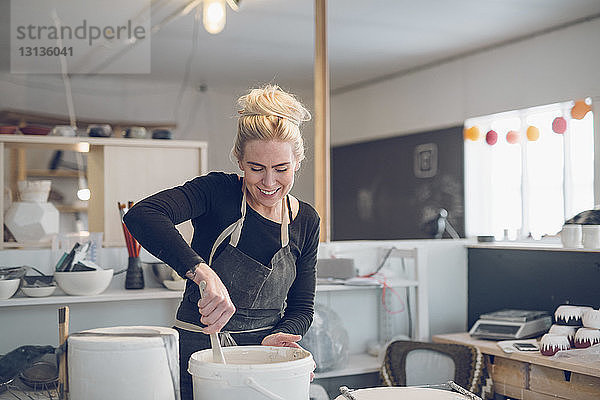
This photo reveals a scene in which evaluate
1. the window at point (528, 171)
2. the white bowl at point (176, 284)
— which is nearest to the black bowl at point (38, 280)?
the white bowl at point (176, 284)

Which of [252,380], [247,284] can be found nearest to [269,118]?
[247,284]

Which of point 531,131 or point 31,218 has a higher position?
point 531,131

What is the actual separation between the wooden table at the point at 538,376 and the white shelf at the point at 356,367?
416mm

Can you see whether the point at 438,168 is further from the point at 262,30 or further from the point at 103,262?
the point at 103,262

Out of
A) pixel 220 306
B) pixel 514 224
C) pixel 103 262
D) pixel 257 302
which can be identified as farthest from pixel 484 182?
pixel 220 306

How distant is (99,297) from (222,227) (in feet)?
3.51

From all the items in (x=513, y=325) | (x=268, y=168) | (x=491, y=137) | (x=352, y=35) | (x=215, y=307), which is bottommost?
(x=513, y=325)

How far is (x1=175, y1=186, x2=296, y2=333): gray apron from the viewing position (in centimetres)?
172

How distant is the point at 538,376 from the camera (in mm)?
2764

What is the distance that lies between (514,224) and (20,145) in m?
4.20

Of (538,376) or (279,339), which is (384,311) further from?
(279,339)

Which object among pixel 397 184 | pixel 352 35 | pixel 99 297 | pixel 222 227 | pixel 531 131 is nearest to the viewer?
pixel 222 227

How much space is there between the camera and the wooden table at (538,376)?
2.56 m

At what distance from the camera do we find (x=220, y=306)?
4.08ft
